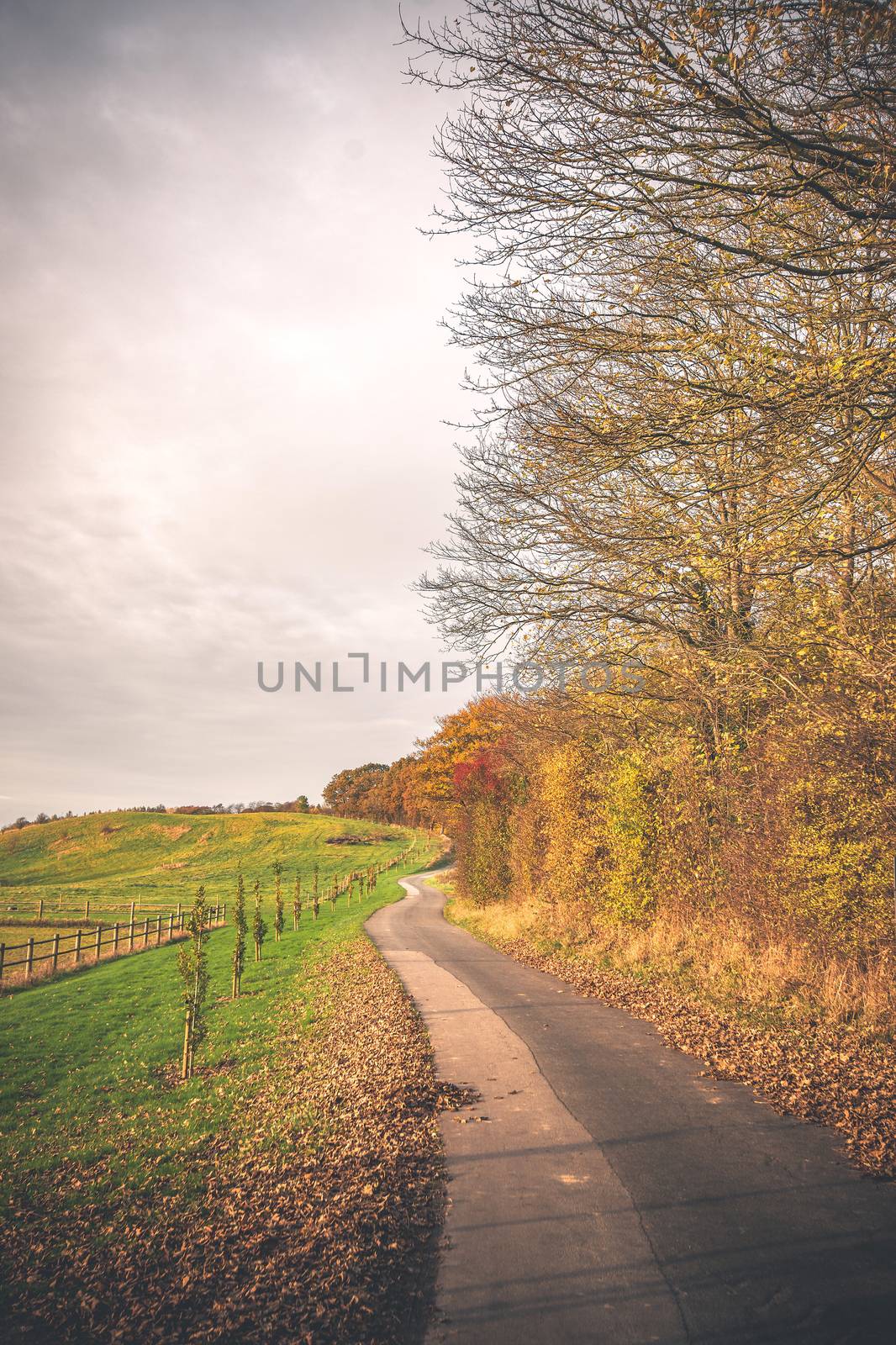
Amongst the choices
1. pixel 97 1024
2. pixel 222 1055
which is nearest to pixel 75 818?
pixel 97 1024

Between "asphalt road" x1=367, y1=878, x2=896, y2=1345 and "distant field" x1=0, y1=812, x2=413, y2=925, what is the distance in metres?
47.1

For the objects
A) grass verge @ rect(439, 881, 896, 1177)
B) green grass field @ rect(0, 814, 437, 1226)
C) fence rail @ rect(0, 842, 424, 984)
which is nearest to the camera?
grass verge @ rect(439, 881, 896, 1177)

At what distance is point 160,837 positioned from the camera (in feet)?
279

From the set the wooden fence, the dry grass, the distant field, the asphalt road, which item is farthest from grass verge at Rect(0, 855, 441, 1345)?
the distant field

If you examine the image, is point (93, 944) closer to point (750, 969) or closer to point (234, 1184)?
point (234, 1184)

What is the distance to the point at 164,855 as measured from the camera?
3120 inches

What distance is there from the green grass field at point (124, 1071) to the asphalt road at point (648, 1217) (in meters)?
3.01

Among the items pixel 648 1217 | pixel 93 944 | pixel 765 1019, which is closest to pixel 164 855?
pixel 93 944

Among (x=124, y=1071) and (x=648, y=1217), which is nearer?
(x=648, y=1217)

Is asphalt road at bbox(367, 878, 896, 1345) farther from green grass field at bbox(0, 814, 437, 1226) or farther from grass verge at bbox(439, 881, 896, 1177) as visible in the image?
green grass field at bbox(0, 814, 437, 1226)

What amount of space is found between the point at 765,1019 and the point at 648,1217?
526 cm

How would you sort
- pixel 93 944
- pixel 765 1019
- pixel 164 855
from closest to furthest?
pixel 765 1019 → pixel 93 944 → pixel 164 855

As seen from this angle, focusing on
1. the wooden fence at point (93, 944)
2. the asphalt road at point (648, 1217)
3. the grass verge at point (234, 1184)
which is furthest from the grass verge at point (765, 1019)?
the wooden fence at point (93, 944)

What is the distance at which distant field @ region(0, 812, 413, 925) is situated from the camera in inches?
2188
